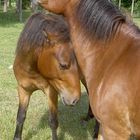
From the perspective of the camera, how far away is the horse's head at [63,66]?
12.3ft

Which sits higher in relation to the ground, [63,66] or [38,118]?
[63,66]

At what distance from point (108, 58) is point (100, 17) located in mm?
325

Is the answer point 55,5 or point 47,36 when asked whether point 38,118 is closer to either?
point 47,36

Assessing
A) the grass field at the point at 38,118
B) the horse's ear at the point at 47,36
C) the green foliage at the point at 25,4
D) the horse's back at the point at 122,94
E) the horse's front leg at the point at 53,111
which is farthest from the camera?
the green foliage at the point at 25,4

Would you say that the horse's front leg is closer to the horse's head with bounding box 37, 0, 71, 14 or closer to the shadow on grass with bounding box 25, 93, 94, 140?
the shadow on grass with bounding box 25, 93, 94, 140

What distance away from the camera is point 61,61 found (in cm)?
375

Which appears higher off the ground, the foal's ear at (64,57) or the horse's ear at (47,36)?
the horse's ear at (47,36)

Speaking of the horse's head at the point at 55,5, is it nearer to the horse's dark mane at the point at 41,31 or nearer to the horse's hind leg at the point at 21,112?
the horse's dark mane at the point at 41,31

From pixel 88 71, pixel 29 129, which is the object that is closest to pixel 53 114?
pixel 29 129

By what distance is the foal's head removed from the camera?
12.3 ft

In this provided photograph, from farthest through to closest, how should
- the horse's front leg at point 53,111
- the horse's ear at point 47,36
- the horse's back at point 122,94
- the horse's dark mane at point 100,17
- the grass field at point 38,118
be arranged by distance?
1. the grass field at point 38,118
2. the horse's front leg at point 53,111
3. the horse's ear at point 47,36
4. the horse's dark mane at point 100,17
5. the horse's back at point 122,94

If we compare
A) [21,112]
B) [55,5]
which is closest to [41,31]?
[55,5]

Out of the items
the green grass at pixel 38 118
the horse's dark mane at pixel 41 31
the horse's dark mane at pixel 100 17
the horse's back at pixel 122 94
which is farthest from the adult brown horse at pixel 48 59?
the horse's back at pixel 122 94

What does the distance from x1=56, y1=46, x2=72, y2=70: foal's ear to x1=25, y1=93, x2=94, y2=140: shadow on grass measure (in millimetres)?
→ 1326
